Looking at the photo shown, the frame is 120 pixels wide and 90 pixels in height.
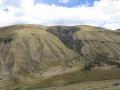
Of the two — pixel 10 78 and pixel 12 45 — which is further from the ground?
pixel 12 45

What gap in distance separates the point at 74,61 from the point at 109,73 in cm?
2132

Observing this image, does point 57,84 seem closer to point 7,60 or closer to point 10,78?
point 10,78

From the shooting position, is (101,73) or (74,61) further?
(74,61)

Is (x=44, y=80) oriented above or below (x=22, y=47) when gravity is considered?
below

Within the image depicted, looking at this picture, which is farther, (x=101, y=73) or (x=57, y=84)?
(x=101, y=73)

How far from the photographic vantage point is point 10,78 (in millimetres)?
176750

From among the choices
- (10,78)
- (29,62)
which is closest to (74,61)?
(29,62)

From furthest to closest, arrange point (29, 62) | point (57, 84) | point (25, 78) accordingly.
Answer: point (29, 62) → point (25, 78) → point (57, 84)

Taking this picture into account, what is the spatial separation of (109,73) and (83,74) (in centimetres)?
1214

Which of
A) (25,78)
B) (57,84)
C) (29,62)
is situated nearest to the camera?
(57,84)

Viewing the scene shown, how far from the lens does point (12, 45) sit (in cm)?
19962

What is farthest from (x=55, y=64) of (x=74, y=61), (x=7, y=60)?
(x=7, y=60)

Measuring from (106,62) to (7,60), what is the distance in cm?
4887

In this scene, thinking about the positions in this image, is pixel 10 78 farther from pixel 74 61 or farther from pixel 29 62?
pixel 74 61
